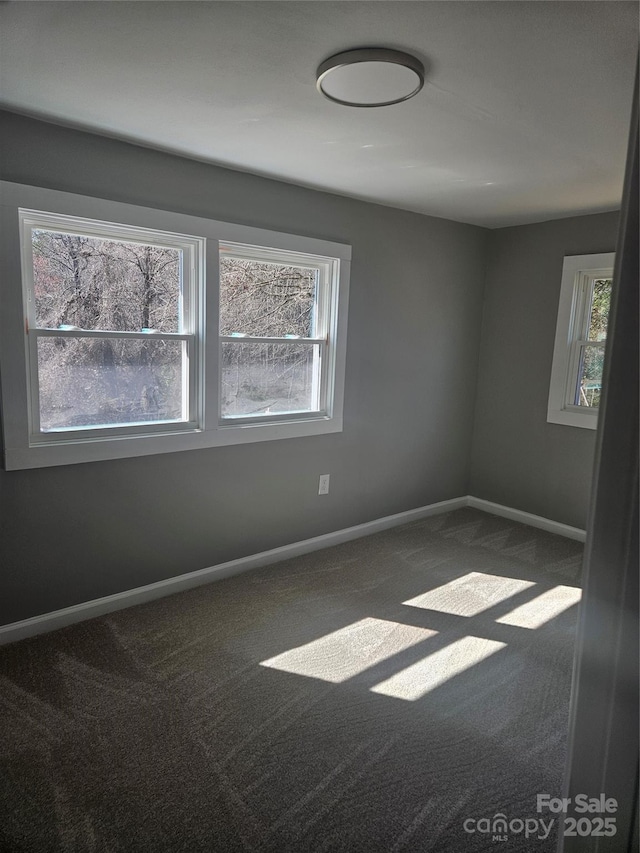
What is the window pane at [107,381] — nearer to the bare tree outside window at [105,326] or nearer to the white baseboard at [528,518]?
the bare tree outside window at [105,326]

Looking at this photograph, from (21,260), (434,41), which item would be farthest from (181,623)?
(434,41)

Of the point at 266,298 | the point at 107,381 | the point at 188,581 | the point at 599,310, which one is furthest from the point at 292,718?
the point at 599,310

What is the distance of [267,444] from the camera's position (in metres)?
3.46

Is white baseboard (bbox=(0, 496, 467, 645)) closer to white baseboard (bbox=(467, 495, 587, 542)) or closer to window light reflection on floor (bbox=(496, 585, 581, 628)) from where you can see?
white baseboard (bbox=(467, 495, 587, 542))

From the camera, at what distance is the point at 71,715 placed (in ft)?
7.07

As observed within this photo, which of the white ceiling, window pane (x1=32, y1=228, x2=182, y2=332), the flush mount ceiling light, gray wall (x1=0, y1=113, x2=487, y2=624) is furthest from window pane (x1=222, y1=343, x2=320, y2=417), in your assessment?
the flush mount ceiling light

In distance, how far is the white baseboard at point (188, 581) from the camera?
267 cm

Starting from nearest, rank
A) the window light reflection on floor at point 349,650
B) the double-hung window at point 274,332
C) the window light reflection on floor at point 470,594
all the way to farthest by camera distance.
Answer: the window light reflection on floor at point 349,650, the window light reflection on floor at point 470,594, the double-hung window at point 274,332

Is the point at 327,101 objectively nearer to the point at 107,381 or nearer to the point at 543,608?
the point at 107,381

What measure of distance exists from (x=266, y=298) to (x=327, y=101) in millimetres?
1448

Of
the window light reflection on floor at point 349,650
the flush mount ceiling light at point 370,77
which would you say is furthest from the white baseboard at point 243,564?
the flush mount ceiling light at point 370,77

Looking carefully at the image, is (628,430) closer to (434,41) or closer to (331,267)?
(434,41)

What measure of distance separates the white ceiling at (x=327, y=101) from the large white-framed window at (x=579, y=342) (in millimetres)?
1023

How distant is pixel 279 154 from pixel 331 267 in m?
0.99
